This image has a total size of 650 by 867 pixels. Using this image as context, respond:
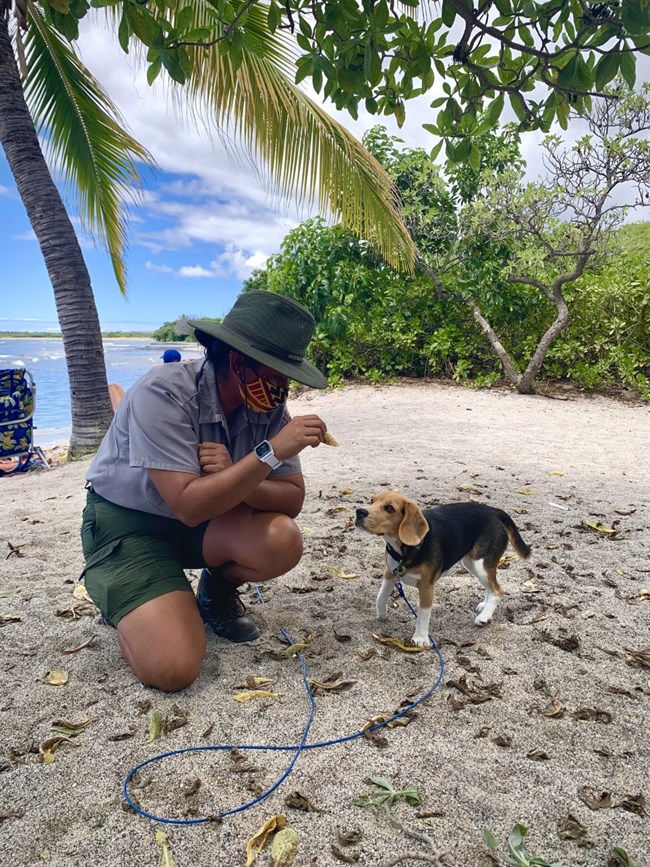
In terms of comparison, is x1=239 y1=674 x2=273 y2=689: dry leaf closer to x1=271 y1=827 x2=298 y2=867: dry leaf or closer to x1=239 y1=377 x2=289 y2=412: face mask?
x1=271 y1=827 x2=298 y2=867: dry leaf

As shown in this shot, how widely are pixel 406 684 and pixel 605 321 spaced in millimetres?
9736

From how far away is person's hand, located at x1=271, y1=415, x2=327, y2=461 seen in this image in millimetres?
2301

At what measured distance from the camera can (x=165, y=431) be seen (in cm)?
236

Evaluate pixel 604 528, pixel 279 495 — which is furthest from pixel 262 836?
pixel 604 528

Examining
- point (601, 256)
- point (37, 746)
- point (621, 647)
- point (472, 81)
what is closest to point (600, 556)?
point (621, 647)

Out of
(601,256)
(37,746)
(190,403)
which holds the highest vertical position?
(601,256)

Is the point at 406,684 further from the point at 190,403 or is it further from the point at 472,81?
the point at 472,81

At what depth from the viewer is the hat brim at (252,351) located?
2.32m

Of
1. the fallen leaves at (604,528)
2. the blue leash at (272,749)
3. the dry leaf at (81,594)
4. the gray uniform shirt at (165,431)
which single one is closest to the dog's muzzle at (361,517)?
the gray uniform shirt at (165,431)

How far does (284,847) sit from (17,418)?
6893 millimetres

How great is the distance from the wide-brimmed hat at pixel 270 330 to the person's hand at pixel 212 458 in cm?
44

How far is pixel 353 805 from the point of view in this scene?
1771 millimetres

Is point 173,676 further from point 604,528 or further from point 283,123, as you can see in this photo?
point 283,123

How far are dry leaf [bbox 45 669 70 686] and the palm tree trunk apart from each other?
4.93m
